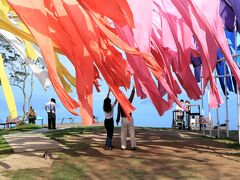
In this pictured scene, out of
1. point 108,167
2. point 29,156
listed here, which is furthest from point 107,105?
point 108,167

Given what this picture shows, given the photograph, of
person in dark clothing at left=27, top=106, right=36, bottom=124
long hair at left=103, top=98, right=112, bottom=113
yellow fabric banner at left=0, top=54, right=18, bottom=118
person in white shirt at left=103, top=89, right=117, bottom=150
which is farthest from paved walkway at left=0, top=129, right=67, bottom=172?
person in dark clothing at left=27, top=106, right=36, bottom=124

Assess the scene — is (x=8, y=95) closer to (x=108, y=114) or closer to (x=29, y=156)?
(x=29, y=156)

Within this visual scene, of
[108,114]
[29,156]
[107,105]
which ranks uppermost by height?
[107,105]

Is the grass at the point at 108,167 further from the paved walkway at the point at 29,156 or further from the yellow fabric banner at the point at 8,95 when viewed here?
the yellow fabric banner at the point at 8,95

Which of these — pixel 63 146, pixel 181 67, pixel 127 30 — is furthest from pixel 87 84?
pixel 63 146

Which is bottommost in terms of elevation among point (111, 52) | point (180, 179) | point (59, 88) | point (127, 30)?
point (180, 179)

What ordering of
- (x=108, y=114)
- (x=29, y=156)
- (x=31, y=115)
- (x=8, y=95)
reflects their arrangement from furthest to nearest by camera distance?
(x=31, y=115) → (x=108, y=114) → (x=29, y=156) → (x=8, y=95)

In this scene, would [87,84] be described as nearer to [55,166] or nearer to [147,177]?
[147,177]

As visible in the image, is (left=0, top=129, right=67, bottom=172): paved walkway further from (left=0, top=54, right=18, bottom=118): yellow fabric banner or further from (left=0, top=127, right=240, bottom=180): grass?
(left=0, top=54, right=18, bottom=118): yellow fabric banner

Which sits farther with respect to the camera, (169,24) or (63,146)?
(63,146)

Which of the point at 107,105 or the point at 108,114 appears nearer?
the point at 107,105

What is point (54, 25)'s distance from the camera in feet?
24.4

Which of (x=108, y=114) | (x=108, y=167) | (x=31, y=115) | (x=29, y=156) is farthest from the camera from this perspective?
(x=31, y=115)

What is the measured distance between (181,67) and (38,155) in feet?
16.2
